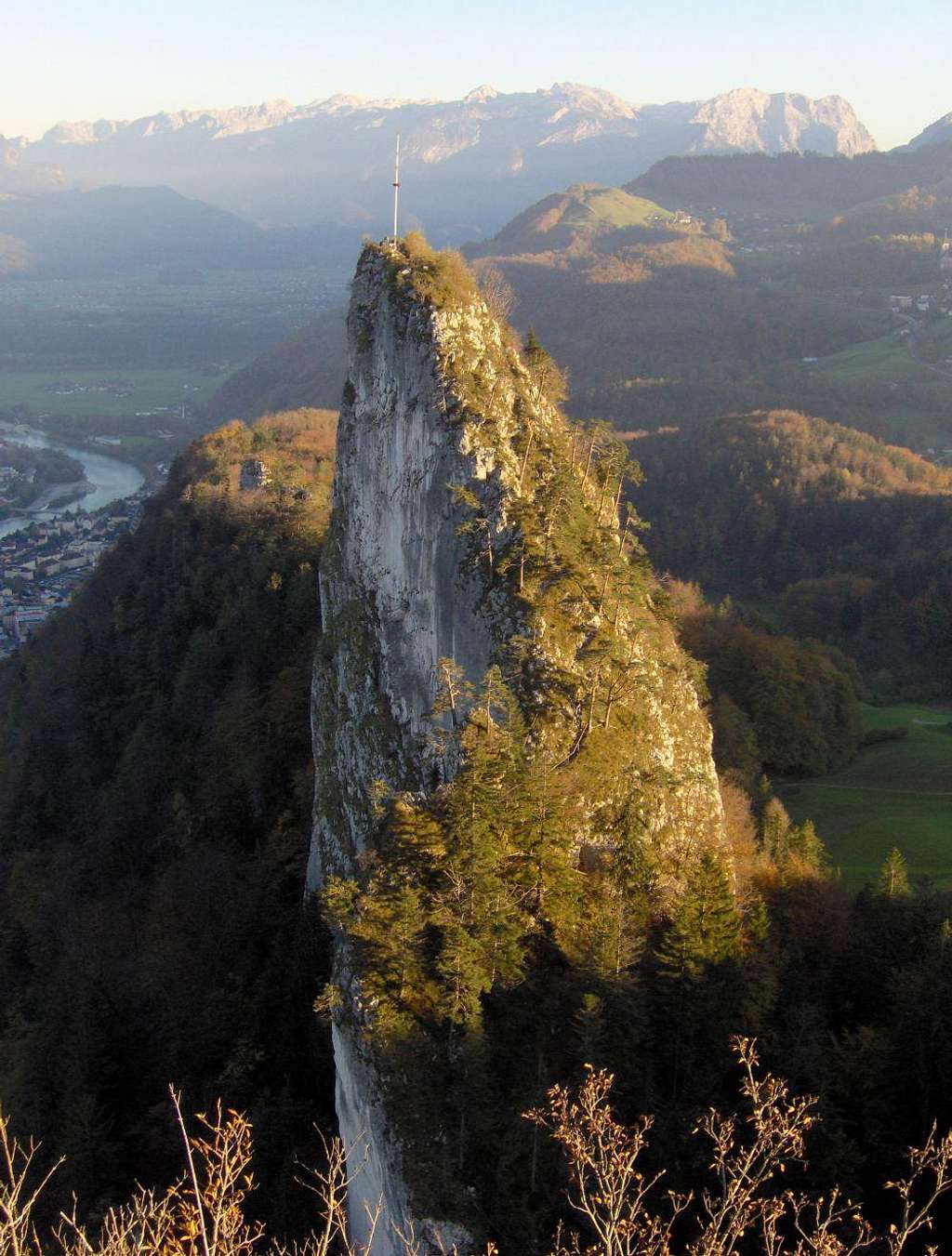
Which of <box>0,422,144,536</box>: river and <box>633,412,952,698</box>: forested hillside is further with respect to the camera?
<box>0,422,144,536</box>: river

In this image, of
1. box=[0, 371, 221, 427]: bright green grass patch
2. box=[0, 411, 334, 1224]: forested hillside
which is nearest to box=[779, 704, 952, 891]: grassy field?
box=[0, 411, 334, 1224]: forested hillside

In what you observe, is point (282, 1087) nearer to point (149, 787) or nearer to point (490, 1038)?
point (490, 1038)

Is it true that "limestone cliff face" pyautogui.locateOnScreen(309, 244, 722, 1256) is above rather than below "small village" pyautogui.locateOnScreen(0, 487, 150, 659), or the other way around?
above

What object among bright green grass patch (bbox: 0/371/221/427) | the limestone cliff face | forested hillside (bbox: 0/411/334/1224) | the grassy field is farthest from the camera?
bright green grass patch (bbox: 0/371/221/427)

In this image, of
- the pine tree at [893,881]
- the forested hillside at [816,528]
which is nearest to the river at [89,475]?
the forested hillside at [816,528]

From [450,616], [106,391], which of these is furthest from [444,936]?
[106,391]

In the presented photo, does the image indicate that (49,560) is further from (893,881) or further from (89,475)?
(893,881)

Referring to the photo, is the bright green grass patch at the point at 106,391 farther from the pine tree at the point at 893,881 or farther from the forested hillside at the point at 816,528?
the pine tree at the point at 893,881

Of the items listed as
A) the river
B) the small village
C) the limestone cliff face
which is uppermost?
the limestone cliff face

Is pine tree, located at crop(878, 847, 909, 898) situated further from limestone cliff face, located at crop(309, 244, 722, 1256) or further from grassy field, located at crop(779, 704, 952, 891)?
limestone cliff face, located at crop(309, 244, 722, 1256)
